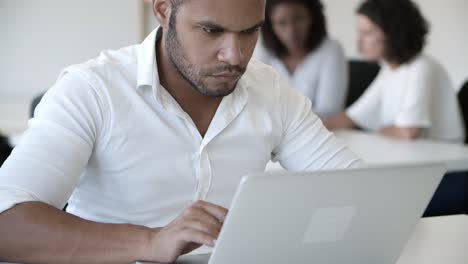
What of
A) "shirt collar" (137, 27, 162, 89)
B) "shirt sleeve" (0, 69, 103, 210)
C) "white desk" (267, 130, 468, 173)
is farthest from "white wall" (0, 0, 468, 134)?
"shirt sleeve" (0, 69, 103, 210)

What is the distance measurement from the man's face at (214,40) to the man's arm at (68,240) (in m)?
0.34

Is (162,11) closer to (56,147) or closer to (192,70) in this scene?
(192,70)

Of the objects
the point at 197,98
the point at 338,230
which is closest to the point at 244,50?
the point at 197,98

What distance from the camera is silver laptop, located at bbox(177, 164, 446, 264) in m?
0.96

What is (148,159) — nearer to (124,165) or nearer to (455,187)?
(124,165)

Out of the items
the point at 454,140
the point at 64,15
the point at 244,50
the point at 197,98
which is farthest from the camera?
the point at 64,15

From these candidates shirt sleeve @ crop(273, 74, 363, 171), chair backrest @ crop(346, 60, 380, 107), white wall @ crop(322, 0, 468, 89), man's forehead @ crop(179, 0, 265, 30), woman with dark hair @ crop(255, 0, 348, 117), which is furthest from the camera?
white wall @ crop(322, 0, 468, 89)

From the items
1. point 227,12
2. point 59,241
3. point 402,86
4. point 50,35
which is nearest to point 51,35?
point 50,35

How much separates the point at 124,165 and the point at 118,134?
62 mm

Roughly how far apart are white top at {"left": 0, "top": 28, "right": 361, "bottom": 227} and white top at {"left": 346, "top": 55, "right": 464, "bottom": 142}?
4.28 feet

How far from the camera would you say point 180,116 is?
1465 mm

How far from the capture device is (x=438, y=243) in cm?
135

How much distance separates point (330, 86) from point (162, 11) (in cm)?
189

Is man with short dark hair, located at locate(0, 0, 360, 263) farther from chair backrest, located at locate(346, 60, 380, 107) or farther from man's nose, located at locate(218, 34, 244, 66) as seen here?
chair backrest, located at locate(346, 60, 380, 107)
